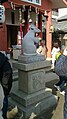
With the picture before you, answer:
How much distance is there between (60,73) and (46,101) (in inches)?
70.3

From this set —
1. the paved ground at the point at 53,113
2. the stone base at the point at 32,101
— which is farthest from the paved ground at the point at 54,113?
the stone base at the point at 32,101

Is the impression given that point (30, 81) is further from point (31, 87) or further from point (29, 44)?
point (29, 44)

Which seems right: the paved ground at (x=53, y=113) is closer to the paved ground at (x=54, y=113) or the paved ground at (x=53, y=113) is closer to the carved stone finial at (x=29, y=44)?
the paved ground at (x=54, y=113)

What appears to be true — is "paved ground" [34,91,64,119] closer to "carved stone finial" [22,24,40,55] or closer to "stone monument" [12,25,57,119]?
"stone monument" [12,25,57,119]

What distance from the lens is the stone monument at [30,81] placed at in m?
4.82

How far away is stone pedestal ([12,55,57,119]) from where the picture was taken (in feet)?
15.8

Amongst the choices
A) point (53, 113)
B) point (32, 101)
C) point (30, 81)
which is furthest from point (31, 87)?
point (53, 113)

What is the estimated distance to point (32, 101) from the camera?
494 cm

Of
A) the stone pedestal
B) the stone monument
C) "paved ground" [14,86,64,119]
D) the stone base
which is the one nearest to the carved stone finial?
the stone monument

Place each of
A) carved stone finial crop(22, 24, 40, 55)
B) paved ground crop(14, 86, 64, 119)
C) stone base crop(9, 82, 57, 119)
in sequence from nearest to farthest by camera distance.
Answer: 1. paved ground crop(14, 86, 64, 119)
2. stone base crop(9, 82, 57, 119)
3. carved stone finial crop(22, 24, 40, 55)

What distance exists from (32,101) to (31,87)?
0.37 metres

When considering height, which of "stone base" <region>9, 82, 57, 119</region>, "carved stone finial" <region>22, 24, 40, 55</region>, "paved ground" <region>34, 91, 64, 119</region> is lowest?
"paved ground" <region>34, 91, 64, 119</region>

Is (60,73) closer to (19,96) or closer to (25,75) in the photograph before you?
(25,75)

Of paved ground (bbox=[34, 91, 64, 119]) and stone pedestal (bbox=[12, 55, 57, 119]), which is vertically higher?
stone pedestal (bbox=[12, 55, 57, 119])
